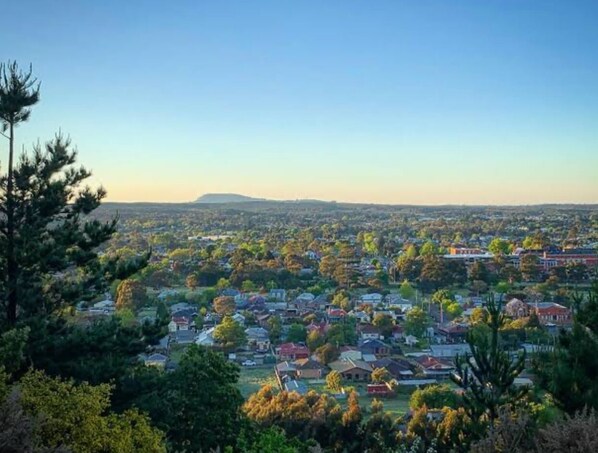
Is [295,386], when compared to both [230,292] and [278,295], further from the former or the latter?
[230,292]

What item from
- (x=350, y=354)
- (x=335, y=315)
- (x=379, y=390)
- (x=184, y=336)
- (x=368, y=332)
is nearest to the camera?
(x=379, y=390)

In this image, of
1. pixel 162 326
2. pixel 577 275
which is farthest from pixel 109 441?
pixel 577 275

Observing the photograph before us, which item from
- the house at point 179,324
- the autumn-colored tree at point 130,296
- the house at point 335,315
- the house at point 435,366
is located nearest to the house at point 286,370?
the house at point 435,366

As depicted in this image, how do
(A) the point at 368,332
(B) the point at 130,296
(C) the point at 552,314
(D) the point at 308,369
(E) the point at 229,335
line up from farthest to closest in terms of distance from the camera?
(B) the point at 130,296, (C) the point at 552,314, (A) the point at 368,332, (E) the point at 229,335, (D) the point at 308,369

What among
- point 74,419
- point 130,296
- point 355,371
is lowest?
point 355,371

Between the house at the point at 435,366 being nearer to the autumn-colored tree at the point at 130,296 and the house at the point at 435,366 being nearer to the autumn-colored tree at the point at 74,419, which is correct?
the autumn-colored tree at the point at 130,296

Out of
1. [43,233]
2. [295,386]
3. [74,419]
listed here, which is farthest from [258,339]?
[74,419]
